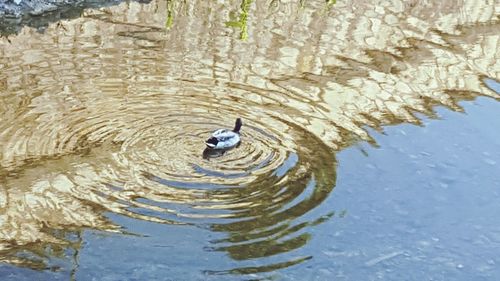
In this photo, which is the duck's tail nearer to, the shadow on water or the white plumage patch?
the white plumage patch

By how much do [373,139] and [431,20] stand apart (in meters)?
4.40

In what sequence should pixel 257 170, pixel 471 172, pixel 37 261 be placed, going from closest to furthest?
pixel 37 261 < pixel 257 170 < pixel 471 172

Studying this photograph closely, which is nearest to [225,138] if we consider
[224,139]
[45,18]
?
[224,139]

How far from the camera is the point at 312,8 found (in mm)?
11984

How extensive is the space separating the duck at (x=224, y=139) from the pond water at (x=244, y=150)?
0.13 meters

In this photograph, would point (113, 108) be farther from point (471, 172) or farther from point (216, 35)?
point (471, 172)

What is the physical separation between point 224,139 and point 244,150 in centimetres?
44

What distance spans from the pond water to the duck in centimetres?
13

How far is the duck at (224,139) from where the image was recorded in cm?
737

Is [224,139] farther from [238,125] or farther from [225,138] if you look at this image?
[238,125]

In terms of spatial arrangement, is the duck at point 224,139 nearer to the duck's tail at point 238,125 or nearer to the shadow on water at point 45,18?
the duck's tail at point 238,125

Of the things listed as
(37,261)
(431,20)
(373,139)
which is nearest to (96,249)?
(37,261)

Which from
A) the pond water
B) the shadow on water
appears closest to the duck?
the pond water

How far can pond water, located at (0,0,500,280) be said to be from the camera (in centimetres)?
Answer: 639
